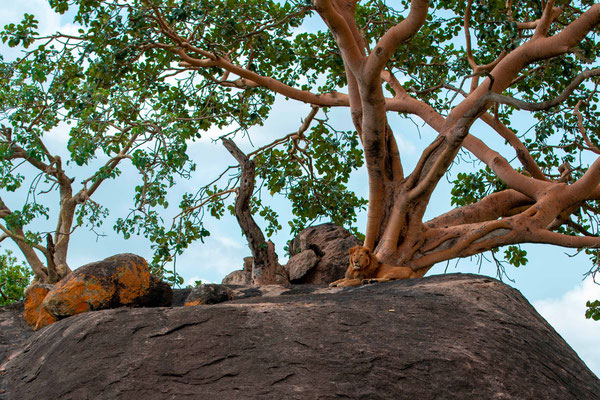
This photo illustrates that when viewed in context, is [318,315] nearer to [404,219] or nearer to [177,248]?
[404,219]

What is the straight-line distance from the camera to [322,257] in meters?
11.1

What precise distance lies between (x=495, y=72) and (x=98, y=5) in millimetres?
6154

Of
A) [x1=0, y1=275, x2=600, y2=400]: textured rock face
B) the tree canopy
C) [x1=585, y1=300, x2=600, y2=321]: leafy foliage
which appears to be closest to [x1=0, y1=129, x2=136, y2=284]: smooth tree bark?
the tree canopy

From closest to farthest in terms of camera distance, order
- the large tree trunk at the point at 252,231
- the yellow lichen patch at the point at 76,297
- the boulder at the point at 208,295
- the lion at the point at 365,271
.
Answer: the yellow lichen patch at the point at 76,297 → the boulder at the point at 208,295 → the lion at the point at 365,271 → the large tree trunk at the point at 252,231

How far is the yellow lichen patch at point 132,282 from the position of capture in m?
6.58

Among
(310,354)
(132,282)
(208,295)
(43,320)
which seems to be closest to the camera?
(310,354)

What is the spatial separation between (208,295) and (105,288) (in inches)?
43.1

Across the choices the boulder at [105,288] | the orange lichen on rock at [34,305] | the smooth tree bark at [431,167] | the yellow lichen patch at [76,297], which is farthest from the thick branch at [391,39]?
the orange lichen on rock at [34,305]

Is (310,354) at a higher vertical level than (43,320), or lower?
lower

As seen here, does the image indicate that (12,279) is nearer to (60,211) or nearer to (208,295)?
(60,211)

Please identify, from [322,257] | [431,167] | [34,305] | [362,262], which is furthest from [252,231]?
[34,305]

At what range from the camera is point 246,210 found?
9.98 meters

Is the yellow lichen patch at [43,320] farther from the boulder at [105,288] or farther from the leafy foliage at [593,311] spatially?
the leafy foliage at [593,311]

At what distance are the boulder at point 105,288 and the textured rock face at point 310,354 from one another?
1.86 ft
